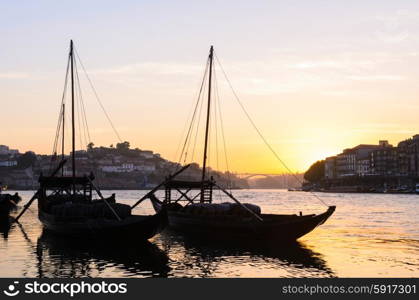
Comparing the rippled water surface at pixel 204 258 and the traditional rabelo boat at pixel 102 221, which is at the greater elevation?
the traditional rabelo boat at pixel 102 221

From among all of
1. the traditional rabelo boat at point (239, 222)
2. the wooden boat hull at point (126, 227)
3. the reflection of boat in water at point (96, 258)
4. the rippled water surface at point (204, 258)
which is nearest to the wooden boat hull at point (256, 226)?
the traditional rabelo boat at point (239, 222)

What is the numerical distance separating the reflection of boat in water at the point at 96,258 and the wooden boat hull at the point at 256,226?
16.6 feet

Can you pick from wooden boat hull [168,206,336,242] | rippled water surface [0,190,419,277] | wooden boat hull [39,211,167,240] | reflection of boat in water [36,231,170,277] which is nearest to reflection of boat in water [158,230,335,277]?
rippled water surface [0,190,419,277]

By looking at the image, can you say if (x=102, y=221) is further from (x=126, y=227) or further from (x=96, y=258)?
(x=96, y=258)

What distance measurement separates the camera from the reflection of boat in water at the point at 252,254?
31875 mm

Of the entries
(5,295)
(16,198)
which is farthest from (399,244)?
(16,198)

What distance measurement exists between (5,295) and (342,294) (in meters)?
13.3

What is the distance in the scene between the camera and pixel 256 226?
41.7 meters

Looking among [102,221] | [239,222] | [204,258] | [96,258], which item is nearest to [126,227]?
[102,221]

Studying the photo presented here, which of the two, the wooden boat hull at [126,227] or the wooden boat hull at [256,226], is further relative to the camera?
the wooden boat hull at [256,226]

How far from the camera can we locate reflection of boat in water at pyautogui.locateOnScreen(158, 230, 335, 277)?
3188cm

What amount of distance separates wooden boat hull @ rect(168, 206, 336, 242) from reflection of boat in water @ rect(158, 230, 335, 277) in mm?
612

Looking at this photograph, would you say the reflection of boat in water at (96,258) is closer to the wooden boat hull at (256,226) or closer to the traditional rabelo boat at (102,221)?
the traditional rabelo boat at (102,221)

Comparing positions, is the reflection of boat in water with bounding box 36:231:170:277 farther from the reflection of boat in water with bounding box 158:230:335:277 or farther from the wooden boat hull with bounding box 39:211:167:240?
the reflection of boat in water with bounding box 158:230:335:277
